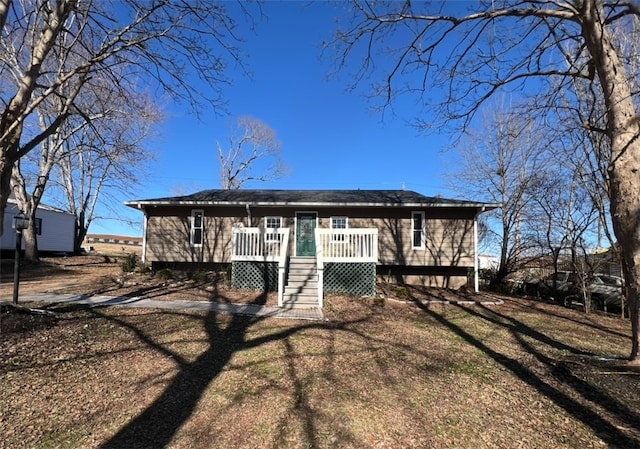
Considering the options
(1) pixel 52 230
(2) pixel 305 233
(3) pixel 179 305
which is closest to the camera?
(3) pixel 179 305

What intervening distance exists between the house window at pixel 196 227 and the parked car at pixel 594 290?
14.7 meters

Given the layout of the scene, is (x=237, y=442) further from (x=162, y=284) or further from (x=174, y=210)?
(x=174, y=210)

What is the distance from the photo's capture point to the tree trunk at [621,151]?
5.54 meters

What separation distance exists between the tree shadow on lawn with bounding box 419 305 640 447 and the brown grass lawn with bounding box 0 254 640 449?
0.03m

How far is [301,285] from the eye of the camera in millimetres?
11531

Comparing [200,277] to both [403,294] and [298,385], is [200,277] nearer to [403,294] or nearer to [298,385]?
[403,294]

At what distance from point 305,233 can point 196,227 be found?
4564 millimetres

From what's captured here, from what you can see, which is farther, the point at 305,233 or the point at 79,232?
the point at 79,232

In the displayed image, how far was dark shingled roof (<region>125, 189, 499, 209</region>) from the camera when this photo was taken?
14.0 metres

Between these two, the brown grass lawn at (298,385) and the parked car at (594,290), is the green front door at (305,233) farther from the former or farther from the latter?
the parked car at (594,290)

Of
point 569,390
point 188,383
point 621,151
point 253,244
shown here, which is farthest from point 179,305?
point 621,151

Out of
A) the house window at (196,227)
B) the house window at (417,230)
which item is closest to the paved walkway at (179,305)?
the house window at (196,227)

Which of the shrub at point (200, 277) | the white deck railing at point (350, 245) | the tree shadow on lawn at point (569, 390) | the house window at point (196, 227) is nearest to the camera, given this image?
the tree shadow on lawn at point (569, 390)

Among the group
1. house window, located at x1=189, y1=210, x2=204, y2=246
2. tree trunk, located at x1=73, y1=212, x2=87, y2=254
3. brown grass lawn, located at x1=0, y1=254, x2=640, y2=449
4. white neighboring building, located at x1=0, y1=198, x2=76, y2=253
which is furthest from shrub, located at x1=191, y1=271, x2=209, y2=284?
tree trunk, located at x1=73, y1=212, x2=87, y2=254
